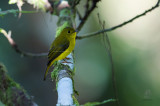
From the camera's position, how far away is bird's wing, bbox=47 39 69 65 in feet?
15.1

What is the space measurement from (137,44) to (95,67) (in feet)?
3.69

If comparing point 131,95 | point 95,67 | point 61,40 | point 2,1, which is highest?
point 2,1

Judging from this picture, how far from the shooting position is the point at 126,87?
731cm

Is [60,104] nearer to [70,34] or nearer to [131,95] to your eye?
[70,34]

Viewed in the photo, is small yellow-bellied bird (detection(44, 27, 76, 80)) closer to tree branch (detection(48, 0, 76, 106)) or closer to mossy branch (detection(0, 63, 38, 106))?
tree branch (detection(48, 0, 76, 106))

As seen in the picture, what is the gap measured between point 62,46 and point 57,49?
13 cm

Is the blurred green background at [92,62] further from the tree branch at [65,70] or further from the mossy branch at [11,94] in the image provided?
the mossy branch at [11,94]

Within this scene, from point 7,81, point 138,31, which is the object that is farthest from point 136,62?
point 7,81

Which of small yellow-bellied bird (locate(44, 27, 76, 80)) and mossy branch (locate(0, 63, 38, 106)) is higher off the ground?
small yellow-bellied bird (locate(44, 27, 76, 80))

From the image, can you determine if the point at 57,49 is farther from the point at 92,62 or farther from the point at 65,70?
the point at 92,62

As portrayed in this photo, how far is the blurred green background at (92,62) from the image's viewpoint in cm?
711

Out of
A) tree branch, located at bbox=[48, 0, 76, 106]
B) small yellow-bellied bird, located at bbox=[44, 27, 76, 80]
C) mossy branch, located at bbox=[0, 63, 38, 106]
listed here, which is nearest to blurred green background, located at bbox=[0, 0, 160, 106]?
tree branch, located at bbox=[48, 0, 76, 106]

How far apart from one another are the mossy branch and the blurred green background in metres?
2.76

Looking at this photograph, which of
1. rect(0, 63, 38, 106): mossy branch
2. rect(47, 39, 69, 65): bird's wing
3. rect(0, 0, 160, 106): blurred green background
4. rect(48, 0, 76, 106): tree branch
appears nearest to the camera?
rect(48, 0, 76, 106): tree branch
